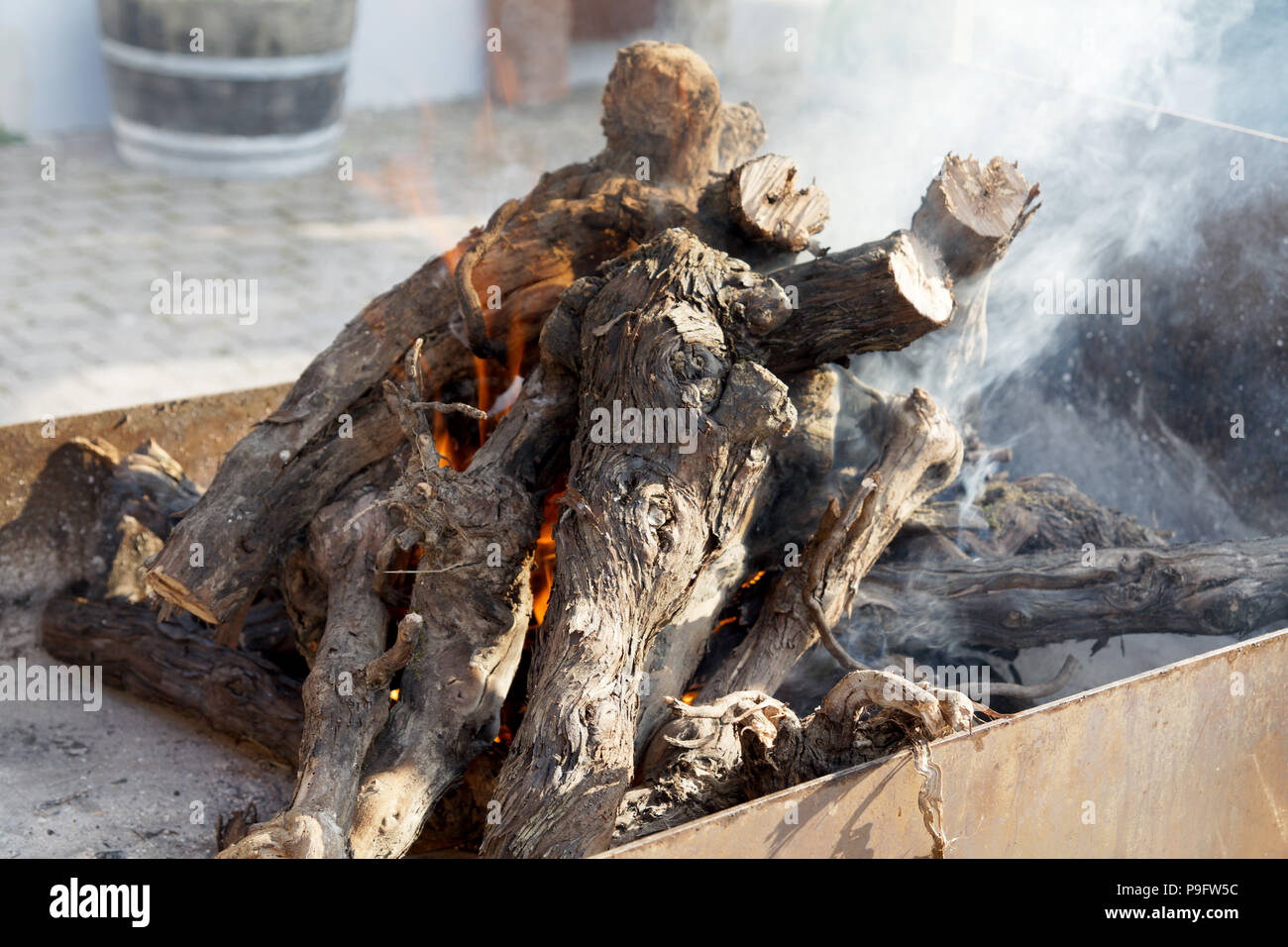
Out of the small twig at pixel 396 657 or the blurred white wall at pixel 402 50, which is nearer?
the small twig at pixel 396 657

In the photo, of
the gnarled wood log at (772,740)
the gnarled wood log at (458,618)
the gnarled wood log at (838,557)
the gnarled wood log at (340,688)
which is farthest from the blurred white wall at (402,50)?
the gnarled wood log at (772,740)

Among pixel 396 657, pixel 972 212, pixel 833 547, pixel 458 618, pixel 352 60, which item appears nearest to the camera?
pixel 396 657

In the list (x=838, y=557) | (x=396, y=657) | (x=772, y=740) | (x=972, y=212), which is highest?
(x=972, y=212)

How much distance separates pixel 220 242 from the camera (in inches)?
270

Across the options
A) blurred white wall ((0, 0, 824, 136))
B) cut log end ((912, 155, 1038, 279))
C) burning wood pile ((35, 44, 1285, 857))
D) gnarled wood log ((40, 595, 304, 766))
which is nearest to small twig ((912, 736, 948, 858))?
burning wood pile ((35, 44, 1285, 857))

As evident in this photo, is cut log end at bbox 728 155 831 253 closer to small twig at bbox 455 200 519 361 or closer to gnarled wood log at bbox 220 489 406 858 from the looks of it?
small twig at bbox 455 200 519 361

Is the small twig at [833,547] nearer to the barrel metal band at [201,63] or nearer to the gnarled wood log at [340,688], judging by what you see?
the gnarled wood log at [340,688]

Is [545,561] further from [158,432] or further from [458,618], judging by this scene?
[158,432]

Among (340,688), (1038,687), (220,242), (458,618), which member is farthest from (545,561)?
(220,242)

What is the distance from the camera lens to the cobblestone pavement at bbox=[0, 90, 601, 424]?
562 cm

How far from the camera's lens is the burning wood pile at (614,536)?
7.47 ft

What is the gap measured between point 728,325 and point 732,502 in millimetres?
387

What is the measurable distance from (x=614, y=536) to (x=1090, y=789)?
1044mm

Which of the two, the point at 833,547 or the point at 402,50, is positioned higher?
the point at 402,50
